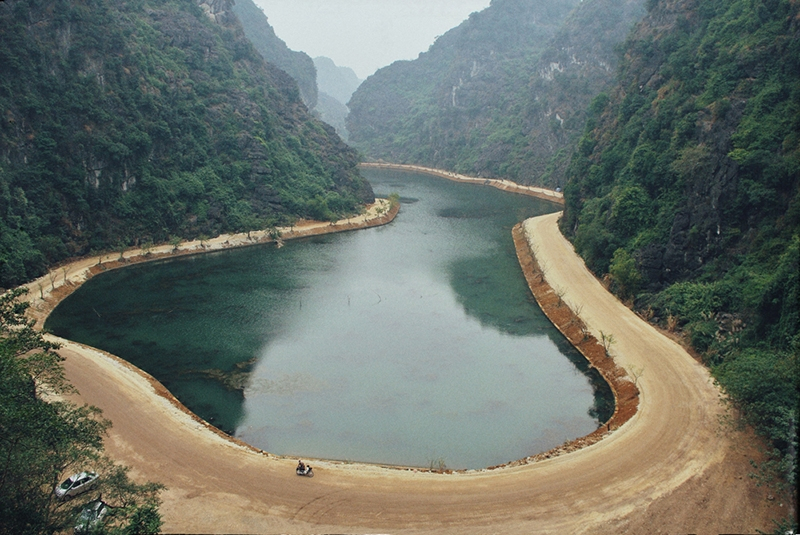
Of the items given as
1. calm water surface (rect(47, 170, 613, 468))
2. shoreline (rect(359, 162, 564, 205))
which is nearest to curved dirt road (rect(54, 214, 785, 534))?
calm water surface (rect(47, 170, 613, 468))

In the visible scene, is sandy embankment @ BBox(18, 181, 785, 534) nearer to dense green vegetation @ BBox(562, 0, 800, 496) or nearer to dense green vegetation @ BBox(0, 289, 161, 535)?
dense green vegetation @ BBox(562, 0, 800, 496)

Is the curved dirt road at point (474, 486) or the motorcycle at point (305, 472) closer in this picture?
the curved dirt road at point (474, 486)

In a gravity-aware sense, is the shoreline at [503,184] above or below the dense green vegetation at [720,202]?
below

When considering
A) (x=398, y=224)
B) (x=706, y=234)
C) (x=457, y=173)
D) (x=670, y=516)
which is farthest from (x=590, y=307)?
(x=457, y=173)

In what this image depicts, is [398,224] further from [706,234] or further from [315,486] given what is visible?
[315,486]

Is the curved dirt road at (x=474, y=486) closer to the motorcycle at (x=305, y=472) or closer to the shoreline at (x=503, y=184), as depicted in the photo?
the motorcycle at (x=305, y=472)

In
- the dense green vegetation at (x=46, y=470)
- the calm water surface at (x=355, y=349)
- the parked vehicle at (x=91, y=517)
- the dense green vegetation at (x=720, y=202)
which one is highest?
the dense green vegetation at (x=720, y=202)

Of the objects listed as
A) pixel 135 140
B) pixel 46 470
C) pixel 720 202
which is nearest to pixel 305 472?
pixel 46 470

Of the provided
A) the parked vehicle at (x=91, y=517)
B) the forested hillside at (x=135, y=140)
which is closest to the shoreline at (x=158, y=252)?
the forested hillside at (x=135, y=140)
